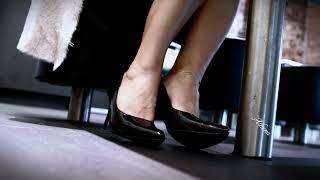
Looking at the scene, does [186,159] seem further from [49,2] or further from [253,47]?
[49,2]

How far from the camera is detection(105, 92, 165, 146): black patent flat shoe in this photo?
697 mm

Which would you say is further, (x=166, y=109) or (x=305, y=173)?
(x=166, y=109)

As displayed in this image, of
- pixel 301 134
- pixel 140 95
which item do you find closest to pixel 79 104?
pixel 140 95

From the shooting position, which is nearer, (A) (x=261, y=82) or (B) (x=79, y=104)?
(A) (x=261, y=82)

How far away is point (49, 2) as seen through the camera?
914 mm

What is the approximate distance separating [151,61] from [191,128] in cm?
15

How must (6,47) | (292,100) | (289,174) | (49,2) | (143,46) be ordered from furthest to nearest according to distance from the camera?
(6,47)
(292,100)
(49,2)
(143,46)
(289,174)

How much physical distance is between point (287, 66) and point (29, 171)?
1922 mm

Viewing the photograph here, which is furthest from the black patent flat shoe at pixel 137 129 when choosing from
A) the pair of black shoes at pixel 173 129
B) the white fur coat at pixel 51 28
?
the white fur coat at pixel 51 28

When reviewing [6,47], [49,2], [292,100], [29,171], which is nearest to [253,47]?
[49,2]

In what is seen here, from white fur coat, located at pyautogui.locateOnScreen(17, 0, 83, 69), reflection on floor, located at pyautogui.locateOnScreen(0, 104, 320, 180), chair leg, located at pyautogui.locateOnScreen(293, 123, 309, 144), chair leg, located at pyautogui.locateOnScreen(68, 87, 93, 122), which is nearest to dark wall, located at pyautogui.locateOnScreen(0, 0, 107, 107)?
chair leg, located at pyautogui.locateOnScreen(293, 123, 309, 144)

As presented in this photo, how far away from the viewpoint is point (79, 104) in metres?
1.27

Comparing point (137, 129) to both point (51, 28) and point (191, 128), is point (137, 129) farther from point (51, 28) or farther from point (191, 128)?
point (51, 28)

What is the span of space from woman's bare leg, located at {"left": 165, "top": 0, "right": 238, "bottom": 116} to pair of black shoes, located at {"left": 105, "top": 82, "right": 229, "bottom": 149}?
5 cm
